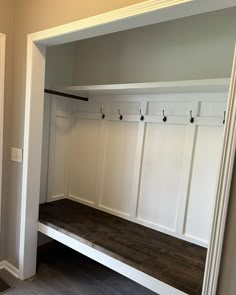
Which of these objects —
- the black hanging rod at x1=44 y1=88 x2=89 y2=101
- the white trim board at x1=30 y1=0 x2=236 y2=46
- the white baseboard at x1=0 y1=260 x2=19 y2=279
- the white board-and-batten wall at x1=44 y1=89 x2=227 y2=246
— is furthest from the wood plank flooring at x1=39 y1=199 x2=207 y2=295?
the white trim board at x1=30 y1=0 x2=236 y2=46

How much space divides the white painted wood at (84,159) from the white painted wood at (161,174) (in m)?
0.62

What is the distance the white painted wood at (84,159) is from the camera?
283 cm

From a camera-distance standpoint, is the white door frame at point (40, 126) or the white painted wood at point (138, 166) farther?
the white painted wood at point (138, 166)

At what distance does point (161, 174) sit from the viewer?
7.71 ft

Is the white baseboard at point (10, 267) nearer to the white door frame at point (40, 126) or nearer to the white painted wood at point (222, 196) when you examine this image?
the white door frame at point (40, 126)

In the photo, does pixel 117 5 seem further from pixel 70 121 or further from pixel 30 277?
pixel 30 277

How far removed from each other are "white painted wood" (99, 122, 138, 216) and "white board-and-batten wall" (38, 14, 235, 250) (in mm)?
10

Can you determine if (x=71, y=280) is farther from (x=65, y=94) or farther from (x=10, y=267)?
(x=65, y=94)

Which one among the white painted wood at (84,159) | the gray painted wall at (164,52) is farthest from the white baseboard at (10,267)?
the gray painted wall at (164,52)

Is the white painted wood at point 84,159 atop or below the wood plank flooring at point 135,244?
atop

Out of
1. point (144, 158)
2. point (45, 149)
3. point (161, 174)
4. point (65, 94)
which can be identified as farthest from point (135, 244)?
point (65, 94)

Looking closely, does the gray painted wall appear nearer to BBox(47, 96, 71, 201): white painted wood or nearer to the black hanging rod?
the black hanging rod

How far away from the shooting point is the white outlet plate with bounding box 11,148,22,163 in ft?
7.32

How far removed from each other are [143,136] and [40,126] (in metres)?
0.97
